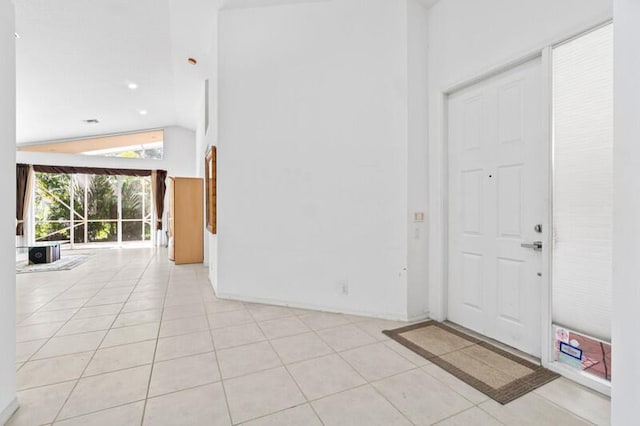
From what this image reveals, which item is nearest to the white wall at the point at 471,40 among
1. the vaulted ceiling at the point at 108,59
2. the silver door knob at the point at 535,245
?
the vaulted ceiling at the point at 108,59

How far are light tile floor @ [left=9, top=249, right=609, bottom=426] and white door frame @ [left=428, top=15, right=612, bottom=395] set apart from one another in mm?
265

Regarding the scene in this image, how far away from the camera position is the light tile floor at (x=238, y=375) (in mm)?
1715

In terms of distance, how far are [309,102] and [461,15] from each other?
5.57ft

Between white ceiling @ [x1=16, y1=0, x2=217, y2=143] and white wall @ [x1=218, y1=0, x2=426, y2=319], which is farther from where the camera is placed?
white ceiling @ [x1=16, y1=0, x2=217, y2=143]

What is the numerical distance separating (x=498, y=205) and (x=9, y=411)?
3.63 metres

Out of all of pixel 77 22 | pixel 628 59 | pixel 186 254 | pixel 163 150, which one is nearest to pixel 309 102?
pixel 628 59

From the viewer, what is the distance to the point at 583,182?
2051 millimetres

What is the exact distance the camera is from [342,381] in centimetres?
205

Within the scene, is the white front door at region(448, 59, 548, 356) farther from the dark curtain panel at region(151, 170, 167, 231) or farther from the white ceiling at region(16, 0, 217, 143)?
the dark curtain panel at region(151, 170, 167, 231)

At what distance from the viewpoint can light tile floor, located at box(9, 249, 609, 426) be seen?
171 centimetres

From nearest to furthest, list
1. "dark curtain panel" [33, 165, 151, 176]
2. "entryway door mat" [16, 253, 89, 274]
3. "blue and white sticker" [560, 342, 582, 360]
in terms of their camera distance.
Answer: "blue and white sticker" [560, 342, 582, 360] → "entryway door mat" [16, 253, 89, 274] → "dark curtain panel" [33, 165, 151, 176]

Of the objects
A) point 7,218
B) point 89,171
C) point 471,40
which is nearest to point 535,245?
point 471,40

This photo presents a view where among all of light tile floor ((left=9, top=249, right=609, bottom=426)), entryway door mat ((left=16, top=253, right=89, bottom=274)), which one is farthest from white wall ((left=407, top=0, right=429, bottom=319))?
entryway door mat ((left=16, top=253, right=89, bottom=274))

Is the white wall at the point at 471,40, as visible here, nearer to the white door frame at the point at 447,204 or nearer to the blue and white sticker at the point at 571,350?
the white door frame at the point at 447,204
